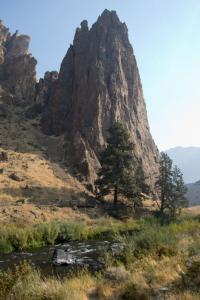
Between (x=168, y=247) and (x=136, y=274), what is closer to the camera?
(x=136, y=274)

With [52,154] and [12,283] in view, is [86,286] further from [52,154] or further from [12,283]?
[52,154]

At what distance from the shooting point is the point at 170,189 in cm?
6962

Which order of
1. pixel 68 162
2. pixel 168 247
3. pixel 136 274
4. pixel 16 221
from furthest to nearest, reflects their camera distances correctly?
pixel 68 162
pixel 16 221
pixel 168 247
pixel 136 274

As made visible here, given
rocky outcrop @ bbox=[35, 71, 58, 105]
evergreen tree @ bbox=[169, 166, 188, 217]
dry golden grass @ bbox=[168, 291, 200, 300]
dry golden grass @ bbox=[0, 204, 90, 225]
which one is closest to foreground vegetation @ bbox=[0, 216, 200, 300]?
dry golden grass @ bbox=[168, 291, 200, 300]

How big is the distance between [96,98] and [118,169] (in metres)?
28.0

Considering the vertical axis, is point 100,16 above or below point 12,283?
above

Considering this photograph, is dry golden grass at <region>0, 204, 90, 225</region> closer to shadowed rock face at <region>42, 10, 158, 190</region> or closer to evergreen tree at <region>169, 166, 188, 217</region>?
evergreen tree at <region>169, 166, 188, 217</region>

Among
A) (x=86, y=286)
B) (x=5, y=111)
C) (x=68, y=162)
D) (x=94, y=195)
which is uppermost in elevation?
(x=5, y=111)

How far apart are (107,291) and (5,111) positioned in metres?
87.6

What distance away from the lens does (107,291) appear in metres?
14.3

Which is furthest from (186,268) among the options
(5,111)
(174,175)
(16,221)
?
(5,111)

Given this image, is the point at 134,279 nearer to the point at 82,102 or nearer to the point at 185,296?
the point at 185,296

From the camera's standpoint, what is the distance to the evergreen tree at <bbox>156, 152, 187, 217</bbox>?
69000 mm

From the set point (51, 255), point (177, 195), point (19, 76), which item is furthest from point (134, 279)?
point (19, 76)
